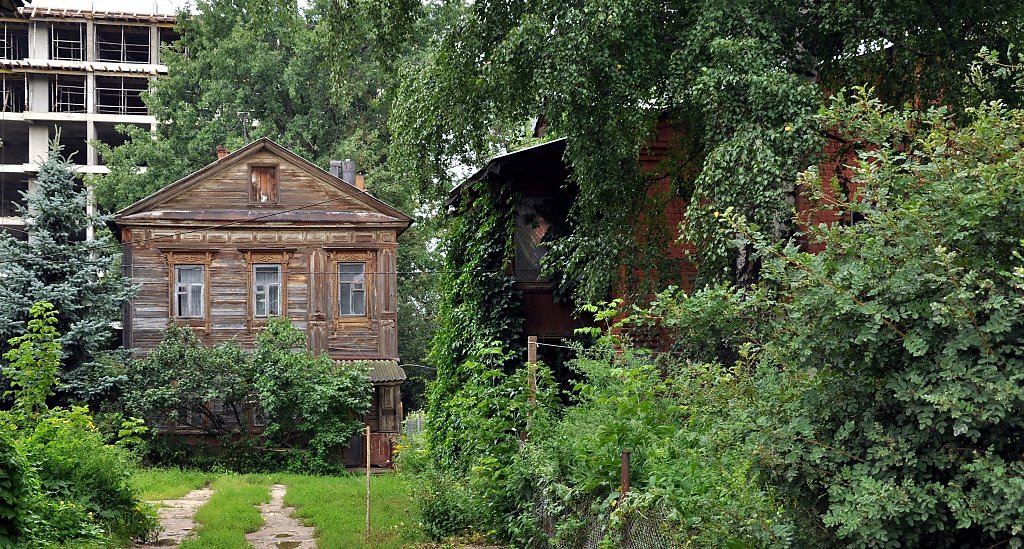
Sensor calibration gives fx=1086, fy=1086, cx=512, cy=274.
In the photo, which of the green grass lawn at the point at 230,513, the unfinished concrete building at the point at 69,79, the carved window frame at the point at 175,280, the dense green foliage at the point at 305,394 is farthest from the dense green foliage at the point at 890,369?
the unfinished concrete building at the point at 69,79

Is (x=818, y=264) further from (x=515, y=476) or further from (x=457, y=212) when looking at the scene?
(x=457, y=212)

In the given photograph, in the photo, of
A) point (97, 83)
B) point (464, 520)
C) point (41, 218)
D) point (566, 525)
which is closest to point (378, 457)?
point (41, 218)

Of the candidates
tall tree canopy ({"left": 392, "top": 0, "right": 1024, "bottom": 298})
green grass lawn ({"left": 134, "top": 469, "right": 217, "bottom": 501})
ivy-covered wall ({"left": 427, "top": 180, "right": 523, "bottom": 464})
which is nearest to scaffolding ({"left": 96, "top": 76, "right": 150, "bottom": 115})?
green grass lawn ({"left": 134, "top": 469, "right": 217, "bottom": 501})

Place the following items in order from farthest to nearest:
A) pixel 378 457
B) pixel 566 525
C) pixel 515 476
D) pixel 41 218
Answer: pixel 378 457
pixel 41 218
pixel 515 476
pixel 566 525

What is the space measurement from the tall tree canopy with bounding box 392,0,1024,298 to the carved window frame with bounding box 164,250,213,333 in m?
19.7

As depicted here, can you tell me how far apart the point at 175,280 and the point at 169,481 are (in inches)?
360

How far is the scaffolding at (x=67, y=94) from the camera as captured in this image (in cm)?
6284

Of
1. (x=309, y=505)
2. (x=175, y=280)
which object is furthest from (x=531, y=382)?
(x=175, y=280)

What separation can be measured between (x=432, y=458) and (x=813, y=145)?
9954mm

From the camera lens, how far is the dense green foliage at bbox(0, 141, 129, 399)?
89.1 ft

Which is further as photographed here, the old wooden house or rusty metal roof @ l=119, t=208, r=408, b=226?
the old wooden house

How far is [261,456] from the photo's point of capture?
2906cm

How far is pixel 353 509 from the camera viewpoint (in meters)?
18.6

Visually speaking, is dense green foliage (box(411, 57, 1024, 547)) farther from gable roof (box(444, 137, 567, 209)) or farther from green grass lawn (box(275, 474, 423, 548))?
gable roof (box(444, 137, 567, 209))
